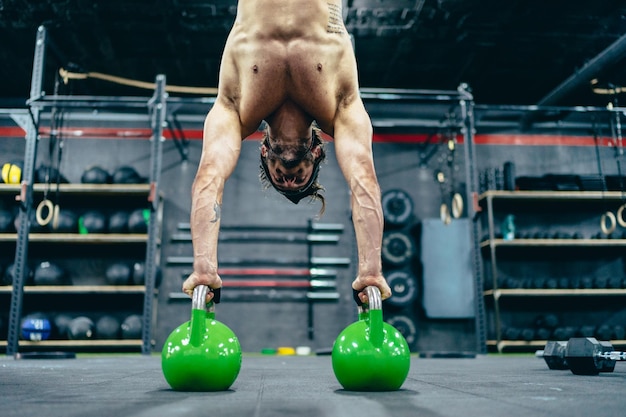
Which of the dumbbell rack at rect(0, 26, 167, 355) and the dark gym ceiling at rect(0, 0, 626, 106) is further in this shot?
the dark gym ceiling at rect(0, 0, 626, 106)

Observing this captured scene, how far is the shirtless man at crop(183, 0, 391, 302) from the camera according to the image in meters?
1.88

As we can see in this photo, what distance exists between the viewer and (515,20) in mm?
6273

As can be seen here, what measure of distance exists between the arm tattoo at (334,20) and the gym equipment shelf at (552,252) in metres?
5.16

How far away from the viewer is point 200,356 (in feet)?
5.17

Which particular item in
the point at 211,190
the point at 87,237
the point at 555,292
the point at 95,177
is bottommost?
the point at 555,292

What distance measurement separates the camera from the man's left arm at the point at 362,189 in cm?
177

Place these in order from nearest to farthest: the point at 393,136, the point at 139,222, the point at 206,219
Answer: the point at 206,219 < the point at 139,222 < the point at 393,136

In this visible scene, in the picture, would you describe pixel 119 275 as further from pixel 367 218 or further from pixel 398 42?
pixel 367 218

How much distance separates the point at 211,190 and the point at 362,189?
0.53 m

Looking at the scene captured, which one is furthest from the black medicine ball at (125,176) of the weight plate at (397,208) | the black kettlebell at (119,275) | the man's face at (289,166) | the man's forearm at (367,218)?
the man's forearm at (367,218)

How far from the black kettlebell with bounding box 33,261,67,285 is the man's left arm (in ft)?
17.3

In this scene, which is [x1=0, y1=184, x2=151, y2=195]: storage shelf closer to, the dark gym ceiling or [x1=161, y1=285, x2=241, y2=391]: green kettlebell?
the dark gym ceiling

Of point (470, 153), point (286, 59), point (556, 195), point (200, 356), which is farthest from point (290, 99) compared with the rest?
point (556, 195)

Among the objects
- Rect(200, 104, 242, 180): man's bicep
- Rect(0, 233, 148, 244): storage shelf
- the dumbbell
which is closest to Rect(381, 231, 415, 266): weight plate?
Rect(0, 233, 148, 244): storage shelf
